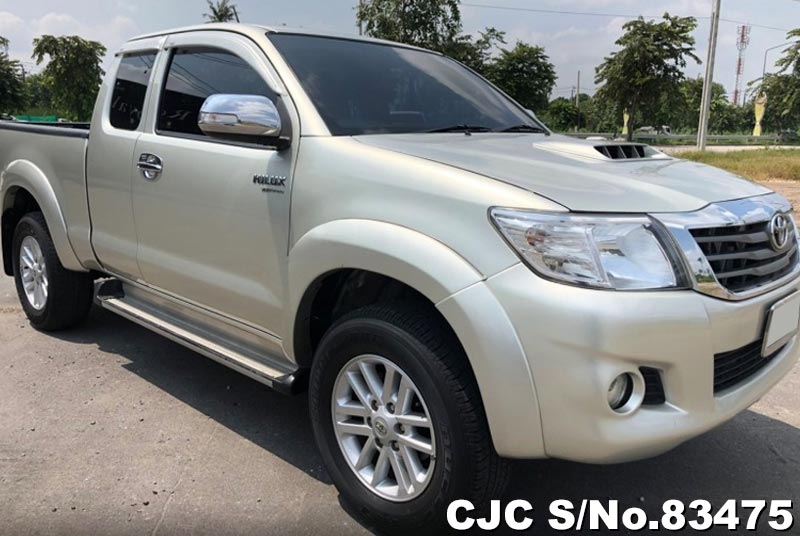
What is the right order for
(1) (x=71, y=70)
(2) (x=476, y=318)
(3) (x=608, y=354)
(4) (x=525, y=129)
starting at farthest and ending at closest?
(1) (x=71, y=70) → (4) (x=525, y=129) → (2) (x=476, y=318) → (3) (x=608, y=354)

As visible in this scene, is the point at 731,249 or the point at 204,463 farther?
the point at 204,463

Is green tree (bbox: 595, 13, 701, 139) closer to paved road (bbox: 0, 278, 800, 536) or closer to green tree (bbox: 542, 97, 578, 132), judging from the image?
paved road (bbox: 0, 278, 800, 536)

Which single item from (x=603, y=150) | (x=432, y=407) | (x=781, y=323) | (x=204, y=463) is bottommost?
(x=204, y=463)

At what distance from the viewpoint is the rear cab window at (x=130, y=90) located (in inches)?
147

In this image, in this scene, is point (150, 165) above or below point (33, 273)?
above

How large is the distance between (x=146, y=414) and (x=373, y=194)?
195 centimetres

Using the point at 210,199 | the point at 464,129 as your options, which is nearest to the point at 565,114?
the point at 464,129

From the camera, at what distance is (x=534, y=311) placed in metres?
1.97

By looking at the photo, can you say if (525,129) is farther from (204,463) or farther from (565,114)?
(565,114)

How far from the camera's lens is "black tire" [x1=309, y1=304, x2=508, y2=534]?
216 centimetres

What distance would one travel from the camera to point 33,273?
15.5 feet

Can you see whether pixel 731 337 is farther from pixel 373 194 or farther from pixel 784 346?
pixel 373 194

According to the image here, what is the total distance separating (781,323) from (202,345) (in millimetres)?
2419

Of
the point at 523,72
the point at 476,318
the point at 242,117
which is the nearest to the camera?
the point at 476,318
